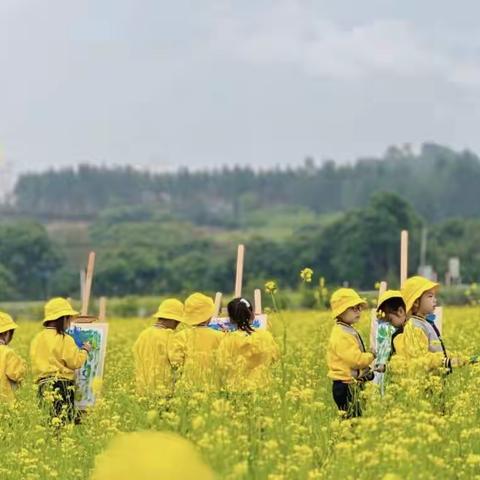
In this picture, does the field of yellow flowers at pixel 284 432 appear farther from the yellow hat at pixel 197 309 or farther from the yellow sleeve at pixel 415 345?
the yellow hat at pixel 197 309

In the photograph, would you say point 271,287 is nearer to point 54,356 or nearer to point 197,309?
point 197,309

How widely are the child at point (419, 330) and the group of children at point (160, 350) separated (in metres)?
0.93

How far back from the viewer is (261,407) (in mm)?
6660

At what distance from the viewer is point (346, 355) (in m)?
8.16

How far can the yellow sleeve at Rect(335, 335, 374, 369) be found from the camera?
8141mm

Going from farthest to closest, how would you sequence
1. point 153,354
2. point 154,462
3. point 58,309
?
point 58,309, point 153,354, point 154,462

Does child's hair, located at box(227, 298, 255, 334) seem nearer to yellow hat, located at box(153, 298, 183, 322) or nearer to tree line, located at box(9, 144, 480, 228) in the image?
yellow hat, located at box(153, 298, 183, 322)

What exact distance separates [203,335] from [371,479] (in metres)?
4.08

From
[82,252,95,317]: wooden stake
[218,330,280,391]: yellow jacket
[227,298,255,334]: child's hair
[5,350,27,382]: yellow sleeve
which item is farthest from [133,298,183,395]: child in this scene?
[82,252,95,317]: wooden stake

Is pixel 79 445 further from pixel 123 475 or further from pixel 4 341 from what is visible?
pixel 123 475

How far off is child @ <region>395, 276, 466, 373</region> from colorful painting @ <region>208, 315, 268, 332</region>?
1.49 meters

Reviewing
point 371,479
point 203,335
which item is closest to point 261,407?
point 371,479

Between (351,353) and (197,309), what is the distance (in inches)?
57.4

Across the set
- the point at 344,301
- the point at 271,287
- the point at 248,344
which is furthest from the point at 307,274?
the point at 248,344
